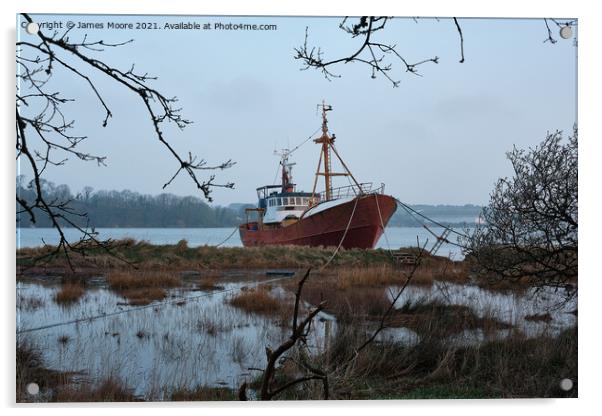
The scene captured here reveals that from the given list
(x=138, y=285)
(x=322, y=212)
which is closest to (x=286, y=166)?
(x=322, y=212)

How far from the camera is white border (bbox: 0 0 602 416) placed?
139 inches

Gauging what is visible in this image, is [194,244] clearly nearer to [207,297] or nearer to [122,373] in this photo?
[207,297]

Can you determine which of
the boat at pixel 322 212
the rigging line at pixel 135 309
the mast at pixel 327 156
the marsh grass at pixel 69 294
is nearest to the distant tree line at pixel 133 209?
the boat at pixel 322 212

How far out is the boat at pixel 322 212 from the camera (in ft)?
12.8

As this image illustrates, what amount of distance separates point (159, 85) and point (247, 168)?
780mm

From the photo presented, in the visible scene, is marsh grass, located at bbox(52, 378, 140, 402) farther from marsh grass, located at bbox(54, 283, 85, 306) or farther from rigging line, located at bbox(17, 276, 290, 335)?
marsh grass, located at bbox(54, 283, 85, 306)

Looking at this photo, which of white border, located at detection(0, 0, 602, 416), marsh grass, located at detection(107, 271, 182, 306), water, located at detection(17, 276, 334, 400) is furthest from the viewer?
marsh grass, located at detection(107, 271, 182, 306)

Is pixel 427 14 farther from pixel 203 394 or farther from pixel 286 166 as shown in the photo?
pixel 203 394

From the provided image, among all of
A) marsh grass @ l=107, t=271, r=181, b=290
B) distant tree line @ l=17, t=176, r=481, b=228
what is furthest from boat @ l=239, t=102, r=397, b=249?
marsh grass @ l=107, t=271, r=181, b=290

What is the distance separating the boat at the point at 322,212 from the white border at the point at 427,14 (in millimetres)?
855

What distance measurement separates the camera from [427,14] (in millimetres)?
3719

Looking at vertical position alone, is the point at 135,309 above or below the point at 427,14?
below

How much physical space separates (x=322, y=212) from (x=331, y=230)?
0.49 ft

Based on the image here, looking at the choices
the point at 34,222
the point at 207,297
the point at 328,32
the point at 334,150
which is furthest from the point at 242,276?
the point at 328,32
